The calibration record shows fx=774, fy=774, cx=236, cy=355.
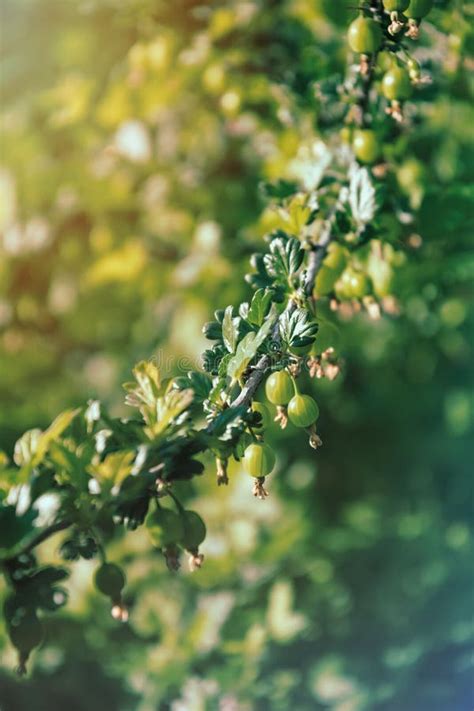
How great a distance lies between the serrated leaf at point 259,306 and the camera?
0.65 m

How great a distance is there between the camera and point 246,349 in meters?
0.63

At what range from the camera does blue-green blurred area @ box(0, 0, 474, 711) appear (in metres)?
1.57

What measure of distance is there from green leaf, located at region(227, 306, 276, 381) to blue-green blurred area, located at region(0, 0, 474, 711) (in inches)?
27.9

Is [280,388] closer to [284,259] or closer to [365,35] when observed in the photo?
[284,259]

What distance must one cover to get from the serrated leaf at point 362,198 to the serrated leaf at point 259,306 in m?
0.22

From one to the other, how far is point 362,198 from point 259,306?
0.24 metres

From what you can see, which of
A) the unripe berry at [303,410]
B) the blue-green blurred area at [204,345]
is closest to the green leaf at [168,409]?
the unripe berry at [303,410]

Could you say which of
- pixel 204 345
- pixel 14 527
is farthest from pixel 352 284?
pixel 204 345

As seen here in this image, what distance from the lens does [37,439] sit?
25.4 inches

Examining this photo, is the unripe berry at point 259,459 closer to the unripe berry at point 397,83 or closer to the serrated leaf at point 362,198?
the serrated leaf at point 362,198

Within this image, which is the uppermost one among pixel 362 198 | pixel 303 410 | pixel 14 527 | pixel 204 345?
pixel 204 345

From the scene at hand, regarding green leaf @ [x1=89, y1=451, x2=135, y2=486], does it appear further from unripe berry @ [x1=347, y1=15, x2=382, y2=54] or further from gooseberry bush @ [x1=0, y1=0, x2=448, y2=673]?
unripe berry @ [x1=347, y1=15, x2=382, y2=54]

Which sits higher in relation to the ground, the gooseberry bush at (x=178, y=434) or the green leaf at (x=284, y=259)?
the green leaf at (x=284, y=259)

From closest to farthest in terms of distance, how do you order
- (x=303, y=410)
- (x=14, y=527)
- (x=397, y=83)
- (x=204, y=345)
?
(x=14, y=527)
(x=303, y=410)
(x=397, y=83)
(x=204, y=345)
